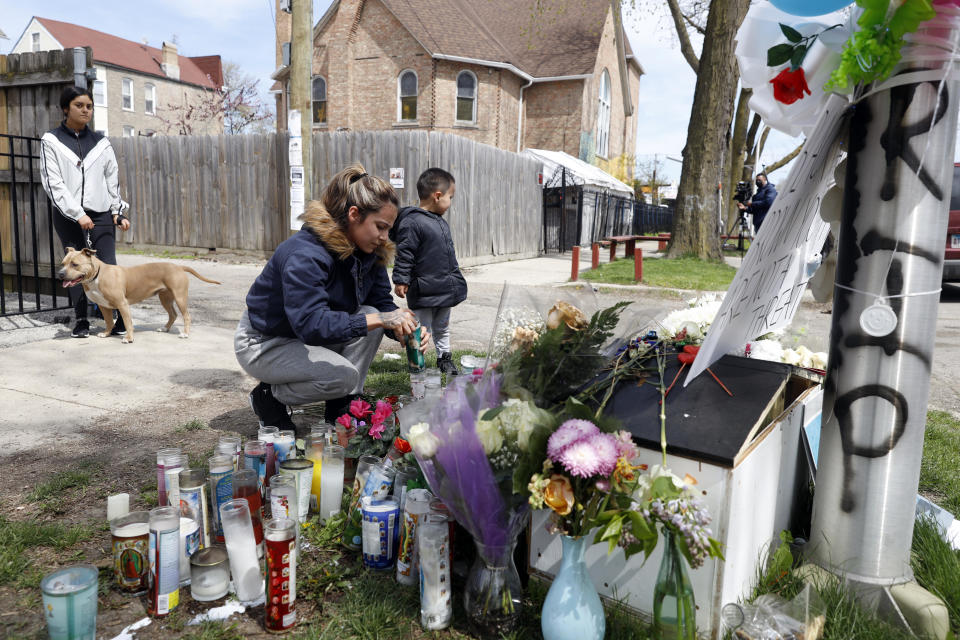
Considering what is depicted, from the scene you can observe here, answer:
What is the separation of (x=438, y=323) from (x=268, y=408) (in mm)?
1901

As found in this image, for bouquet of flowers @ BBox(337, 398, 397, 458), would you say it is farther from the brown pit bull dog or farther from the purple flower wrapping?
the brown pit bull dog

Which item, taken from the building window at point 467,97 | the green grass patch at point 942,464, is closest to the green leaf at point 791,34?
the green grass patch at point 942,464

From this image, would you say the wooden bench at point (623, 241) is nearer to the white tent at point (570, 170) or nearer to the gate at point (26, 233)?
the white tent at point (570, 170)

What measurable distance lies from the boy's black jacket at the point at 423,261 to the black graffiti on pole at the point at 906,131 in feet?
10.9

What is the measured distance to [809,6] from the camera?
192 cm

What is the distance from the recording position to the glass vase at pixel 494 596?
1.98 metres

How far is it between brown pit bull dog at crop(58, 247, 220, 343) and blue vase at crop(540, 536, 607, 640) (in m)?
5.36

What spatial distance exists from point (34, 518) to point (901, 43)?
358 centimetres

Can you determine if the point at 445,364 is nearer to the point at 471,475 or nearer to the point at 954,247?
the point at 471,475

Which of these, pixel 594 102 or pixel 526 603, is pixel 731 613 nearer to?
pixel 526 603

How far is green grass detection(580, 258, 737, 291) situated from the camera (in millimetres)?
9711

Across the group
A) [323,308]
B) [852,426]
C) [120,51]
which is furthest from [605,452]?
[120,51]

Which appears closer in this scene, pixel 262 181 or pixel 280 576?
pixel 280 576

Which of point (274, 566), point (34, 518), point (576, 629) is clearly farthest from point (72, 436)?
point (576, 629)
